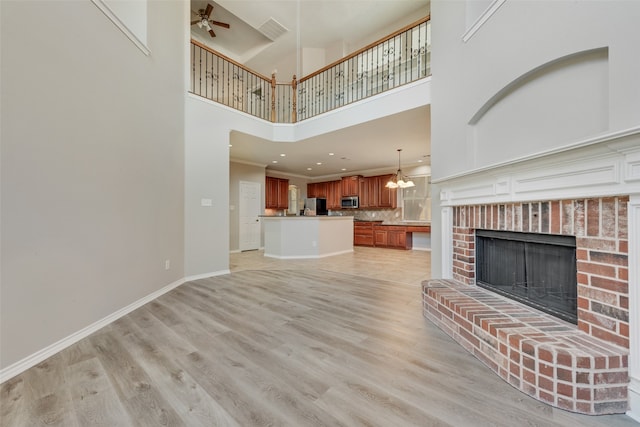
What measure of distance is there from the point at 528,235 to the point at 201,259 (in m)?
4.15

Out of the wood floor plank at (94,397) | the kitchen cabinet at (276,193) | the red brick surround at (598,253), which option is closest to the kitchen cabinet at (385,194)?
the kitchen cabinet at (276,193)

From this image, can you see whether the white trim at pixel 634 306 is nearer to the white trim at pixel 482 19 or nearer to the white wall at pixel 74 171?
the white trim at pixel 482 19

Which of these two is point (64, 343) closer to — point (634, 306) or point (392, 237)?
point (634, 306)

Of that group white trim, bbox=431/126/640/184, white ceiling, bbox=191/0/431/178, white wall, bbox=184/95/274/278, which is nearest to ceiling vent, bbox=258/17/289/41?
white ceiling, bbox=191/0/431/178

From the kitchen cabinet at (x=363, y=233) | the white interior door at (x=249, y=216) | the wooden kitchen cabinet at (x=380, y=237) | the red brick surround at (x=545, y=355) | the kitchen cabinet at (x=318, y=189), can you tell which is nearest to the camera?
the red brick surround at (x=545, y=355)

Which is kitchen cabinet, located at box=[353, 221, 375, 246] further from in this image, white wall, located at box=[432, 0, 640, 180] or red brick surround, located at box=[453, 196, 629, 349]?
red brick surround, located at box=[453, 196, 629, 349]

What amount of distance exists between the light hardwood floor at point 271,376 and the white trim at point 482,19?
2.92 metres

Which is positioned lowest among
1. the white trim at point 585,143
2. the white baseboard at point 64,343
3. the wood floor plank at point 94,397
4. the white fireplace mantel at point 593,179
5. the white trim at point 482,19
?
the wood floor plank at point 94,397

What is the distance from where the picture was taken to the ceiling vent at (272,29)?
18.0 ft

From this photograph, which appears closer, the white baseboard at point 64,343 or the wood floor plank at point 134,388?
the wood floor plank at point 134,388

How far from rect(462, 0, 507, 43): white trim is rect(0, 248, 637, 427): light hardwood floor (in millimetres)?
2922

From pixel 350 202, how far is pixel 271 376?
24.2ft

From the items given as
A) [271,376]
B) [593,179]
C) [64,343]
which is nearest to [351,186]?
[593,179]

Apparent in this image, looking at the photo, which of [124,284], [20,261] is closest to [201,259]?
[124,284]
